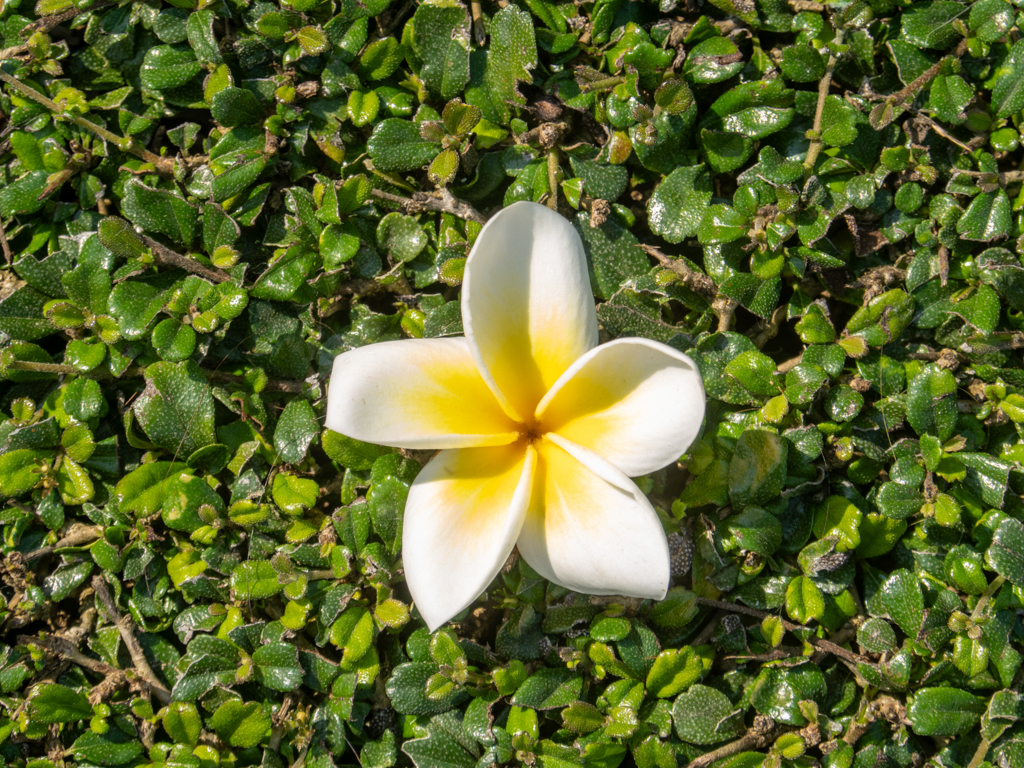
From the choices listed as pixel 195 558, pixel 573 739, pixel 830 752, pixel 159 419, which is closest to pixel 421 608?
pixel 573 739

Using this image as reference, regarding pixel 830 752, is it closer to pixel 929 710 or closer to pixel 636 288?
pixel 929 710

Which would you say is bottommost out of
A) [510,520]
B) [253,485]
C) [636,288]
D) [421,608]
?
[253,485]

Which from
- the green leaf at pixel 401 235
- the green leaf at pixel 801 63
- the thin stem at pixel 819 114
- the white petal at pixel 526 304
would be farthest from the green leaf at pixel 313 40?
the thin stem at pixel 819 114

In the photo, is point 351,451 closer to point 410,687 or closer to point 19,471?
point 410,687

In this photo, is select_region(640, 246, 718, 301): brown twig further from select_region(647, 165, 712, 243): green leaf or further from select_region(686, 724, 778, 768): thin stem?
select_region(686, 724, 778, 768): thin stem

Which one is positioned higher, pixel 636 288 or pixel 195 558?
pixel 636 288
